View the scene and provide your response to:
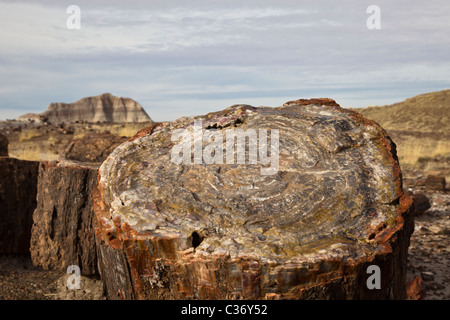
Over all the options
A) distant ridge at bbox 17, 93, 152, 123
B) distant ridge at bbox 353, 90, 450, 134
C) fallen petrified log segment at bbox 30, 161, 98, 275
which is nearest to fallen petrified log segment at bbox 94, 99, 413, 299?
fallen petrified log segment at bbox 30, 161, 98, 275

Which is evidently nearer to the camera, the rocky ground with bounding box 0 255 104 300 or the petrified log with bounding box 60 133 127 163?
the rocky ground with bounding box 0 255 104 300

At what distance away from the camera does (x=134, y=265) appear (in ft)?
7.79

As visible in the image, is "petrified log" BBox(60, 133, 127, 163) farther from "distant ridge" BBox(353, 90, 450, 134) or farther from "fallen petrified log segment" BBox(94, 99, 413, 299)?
"distant ridge" BBox(353, 90, 450, 134)

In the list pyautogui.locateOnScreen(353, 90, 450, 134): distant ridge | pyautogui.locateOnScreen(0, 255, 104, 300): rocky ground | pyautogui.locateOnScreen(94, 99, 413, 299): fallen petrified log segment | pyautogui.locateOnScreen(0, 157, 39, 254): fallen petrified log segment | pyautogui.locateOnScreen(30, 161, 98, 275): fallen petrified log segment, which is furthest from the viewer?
pyautogui.locateOnScreen(353, 90, 450, 134): distant ridge

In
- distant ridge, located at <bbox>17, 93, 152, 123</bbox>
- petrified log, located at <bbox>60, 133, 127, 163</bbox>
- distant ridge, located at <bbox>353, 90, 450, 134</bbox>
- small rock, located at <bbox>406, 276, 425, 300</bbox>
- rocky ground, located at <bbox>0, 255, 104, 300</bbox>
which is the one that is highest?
distant ridge, located at <bbox>17, 93, 152, 123</bbox>

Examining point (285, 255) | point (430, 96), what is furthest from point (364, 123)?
point (430, 96)

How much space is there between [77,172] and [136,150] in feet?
3.38

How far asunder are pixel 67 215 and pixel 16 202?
104 centimetres

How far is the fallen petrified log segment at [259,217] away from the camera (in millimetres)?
2170

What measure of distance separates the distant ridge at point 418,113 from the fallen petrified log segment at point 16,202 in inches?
892

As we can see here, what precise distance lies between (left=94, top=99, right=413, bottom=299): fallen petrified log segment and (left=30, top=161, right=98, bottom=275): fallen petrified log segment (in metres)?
0.98

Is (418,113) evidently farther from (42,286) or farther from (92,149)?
(42,286)

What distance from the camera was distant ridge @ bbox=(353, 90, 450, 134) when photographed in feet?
84.0

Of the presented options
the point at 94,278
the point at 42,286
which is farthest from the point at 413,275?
the point at 42,286
